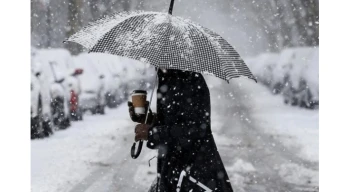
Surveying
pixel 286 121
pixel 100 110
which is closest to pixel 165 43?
pixel 286 121

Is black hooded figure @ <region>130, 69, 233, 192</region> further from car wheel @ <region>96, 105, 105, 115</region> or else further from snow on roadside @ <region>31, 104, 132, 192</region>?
car wheel @ <region>96, 105, 105, 115</region>

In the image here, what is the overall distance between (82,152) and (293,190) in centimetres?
407

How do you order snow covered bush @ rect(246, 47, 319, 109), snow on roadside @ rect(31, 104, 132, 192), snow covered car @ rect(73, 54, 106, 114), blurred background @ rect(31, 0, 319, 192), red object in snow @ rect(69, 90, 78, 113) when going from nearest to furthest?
snow on roadside @ rect(31, 104, 132, 192)
blurred background @ rect(31, 0, 319, 192)
snow covered bush @ rect(246, 47, 319, 109)
red object in snow @ rect(69, 90, 78, 113)
snow covered car @ rect(73, 54, 106, 114)

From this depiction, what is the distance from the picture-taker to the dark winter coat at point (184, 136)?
273cm

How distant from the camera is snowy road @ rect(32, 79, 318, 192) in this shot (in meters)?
7.14

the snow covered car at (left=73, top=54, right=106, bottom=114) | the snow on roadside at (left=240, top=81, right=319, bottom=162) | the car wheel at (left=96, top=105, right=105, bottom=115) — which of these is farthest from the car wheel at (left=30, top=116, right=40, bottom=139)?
the snow on roadside at (left=240, top=81, right=319, bottom=162)

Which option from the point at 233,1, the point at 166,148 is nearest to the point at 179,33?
the point at 166,148

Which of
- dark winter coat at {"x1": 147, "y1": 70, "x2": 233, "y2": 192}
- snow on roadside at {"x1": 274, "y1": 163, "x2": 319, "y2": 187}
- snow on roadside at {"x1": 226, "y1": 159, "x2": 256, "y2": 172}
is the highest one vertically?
dark winter coat at {"x1": 147, "y1": 70, "x2": 233, "y2": 192}

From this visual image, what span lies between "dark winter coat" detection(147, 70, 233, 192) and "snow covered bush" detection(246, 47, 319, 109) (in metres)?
5.73

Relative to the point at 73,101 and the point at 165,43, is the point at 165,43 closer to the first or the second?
the point at 165,43

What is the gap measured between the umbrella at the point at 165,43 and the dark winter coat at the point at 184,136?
0.11m
